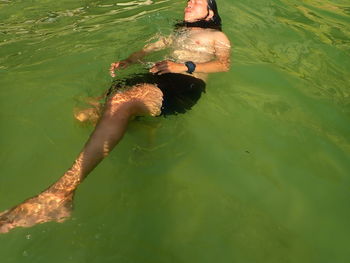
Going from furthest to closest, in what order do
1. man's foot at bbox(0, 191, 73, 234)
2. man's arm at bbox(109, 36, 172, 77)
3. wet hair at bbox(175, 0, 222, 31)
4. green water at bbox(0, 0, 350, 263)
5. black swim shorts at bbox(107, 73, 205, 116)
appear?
wet hair at bbox(175, 0, 222, 31) < man's arm at bbox(109, 36, 172, 77) < black swim shorts at bbox(107, 73, 205, 116) < green water at bbox(0, 0, 350, 263) < man's foot at bbox(0, 191, 73, 234)

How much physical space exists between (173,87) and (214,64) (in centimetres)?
63

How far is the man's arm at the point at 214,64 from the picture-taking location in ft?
11.6

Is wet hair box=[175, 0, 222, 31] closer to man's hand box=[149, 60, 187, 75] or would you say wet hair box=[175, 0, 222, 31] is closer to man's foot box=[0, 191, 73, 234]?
man's hand box=[149, 60, 187, 75]

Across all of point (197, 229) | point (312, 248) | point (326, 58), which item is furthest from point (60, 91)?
point (326, 58)

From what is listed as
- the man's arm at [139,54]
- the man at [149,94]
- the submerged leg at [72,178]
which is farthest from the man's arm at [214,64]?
the submerged leg at [72,178]

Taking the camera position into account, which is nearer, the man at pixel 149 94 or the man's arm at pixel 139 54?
the man at pixel 149 94

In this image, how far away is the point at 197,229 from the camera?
273cm

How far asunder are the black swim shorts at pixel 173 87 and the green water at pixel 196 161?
0.24 m

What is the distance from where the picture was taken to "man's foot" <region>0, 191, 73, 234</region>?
96.8 inches

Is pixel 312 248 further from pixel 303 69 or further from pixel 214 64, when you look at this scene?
pixel 303 69

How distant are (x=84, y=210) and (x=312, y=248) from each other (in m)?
1.68

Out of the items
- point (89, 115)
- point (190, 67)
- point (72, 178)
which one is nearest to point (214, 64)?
point (190, 67)

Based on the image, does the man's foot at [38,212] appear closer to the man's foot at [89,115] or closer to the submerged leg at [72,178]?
the submerged leg at [72,178]

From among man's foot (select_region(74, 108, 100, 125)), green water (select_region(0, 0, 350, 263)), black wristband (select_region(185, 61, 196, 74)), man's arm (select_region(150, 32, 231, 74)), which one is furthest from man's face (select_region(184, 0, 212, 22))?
man's foot (select_region(74, 108, 100, 125))
